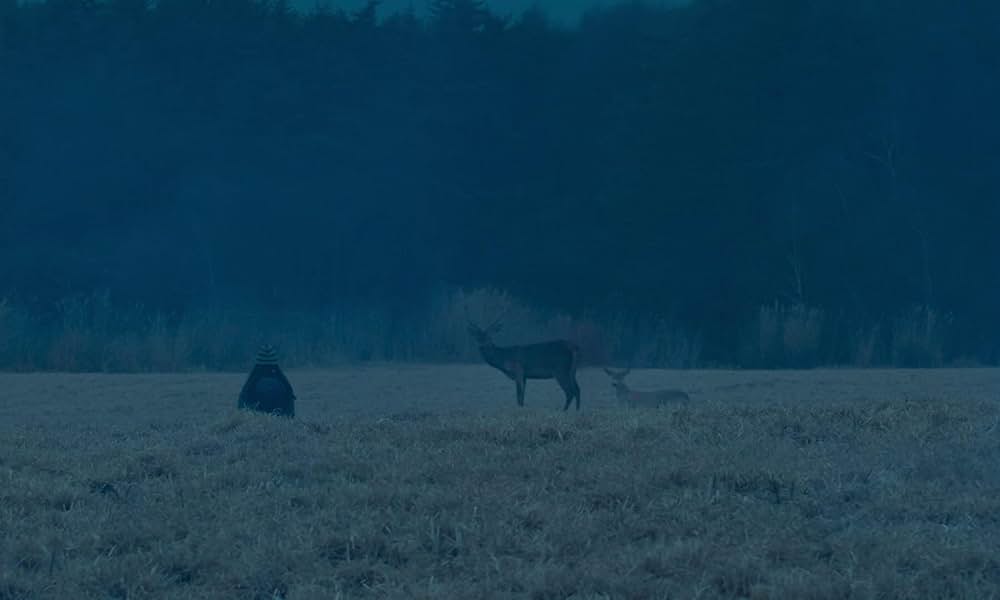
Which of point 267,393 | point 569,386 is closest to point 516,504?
point 267,393

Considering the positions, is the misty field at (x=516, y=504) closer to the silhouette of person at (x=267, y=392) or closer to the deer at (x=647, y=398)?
the silhouette of person at (x=267, y=392)

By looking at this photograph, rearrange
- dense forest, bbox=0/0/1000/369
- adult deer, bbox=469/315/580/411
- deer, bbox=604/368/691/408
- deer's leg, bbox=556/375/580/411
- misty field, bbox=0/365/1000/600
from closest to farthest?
misty field, bbox=0/365/1000/600, deer, bbox=604/368/691/408, deer's leg, bbox=556/375/580/411, adult deer, bbox=469/315/580/411, dense forest, bbox=0/0/1000/369

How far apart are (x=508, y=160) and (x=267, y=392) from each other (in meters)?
23.4

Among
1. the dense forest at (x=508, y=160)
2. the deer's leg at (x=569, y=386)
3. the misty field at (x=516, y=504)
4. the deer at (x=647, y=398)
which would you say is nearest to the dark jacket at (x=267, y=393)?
the misty field at (x=516, y=504)

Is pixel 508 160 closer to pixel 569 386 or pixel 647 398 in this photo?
pixel 569 386

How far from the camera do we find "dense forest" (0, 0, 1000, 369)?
3041 cm

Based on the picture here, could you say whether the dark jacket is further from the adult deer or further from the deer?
the deer

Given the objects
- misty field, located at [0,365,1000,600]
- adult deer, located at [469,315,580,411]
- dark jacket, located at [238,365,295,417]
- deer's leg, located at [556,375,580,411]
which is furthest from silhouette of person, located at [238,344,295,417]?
deer's leg, located at [556,375,580,411]

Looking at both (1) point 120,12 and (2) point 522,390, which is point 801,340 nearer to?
(2) point 522,390

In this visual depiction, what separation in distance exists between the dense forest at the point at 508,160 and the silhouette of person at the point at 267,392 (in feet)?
49.7

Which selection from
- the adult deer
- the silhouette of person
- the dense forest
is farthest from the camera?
the dense forest

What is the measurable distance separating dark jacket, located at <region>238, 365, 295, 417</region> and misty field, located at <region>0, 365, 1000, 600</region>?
1.77ft

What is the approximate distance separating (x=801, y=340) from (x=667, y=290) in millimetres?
8977

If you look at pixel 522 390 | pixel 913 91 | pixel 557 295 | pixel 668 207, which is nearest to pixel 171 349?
pixel 522 390
